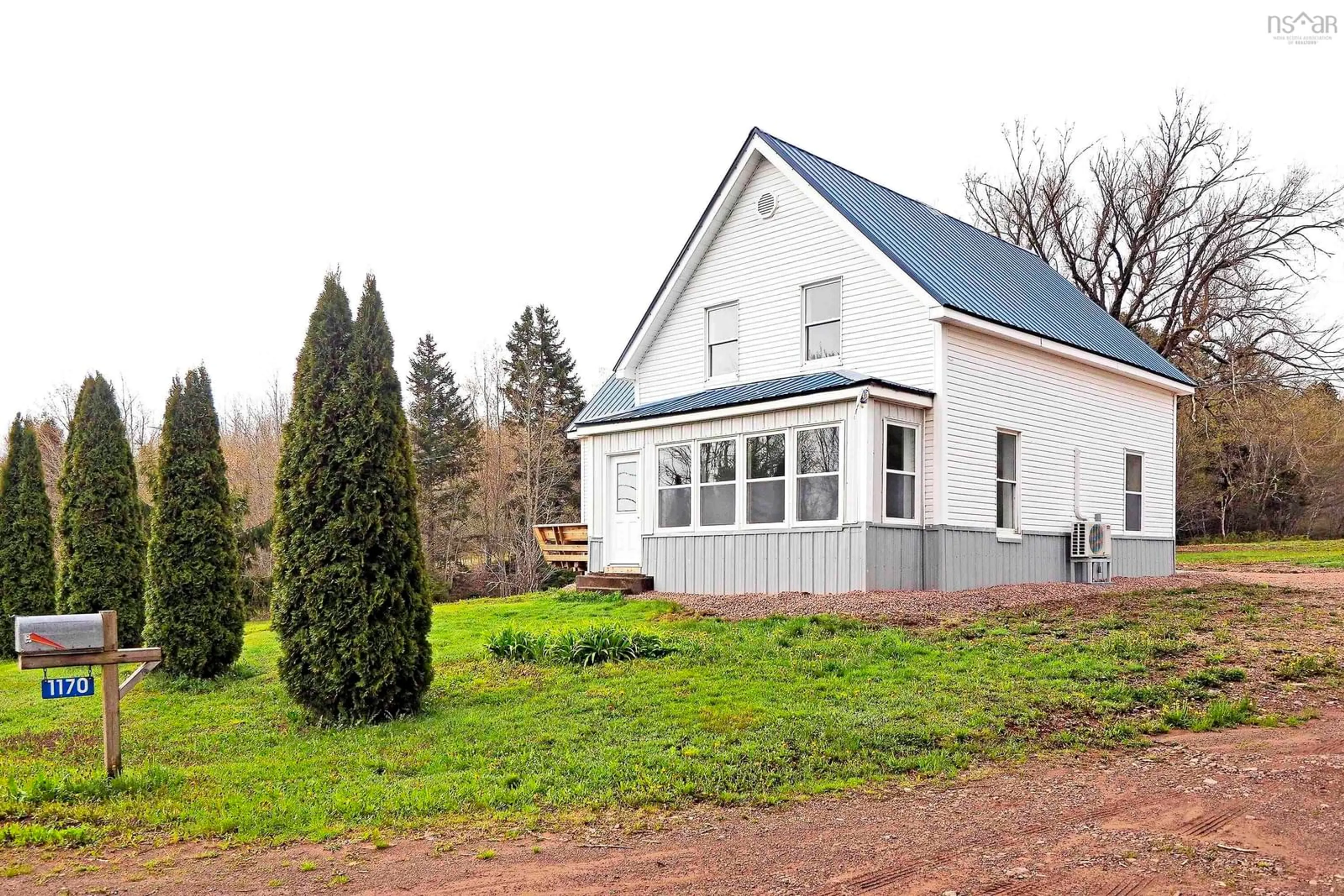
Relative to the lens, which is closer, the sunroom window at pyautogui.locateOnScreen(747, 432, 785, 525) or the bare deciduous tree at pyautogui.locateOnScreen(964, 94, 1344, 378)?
the sunroom window at pyautogui.locateOnScreen(747, 432, 785, 525)

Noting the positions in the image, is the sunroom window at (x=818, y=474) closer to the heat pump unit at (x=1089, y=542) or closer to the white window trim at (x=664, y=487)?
the white window trim at (x=664, y=487)

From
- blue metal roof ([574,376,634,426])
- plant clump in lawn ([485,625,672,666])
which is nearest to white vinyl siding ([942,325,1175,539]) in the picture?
plant clump in lawn ([485,625,672,666])

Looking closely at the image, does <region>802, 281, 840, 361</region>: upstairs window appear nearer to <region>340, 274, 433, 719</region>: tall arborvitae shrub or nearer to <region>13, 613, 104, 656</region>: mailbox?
<region>340, 274, 433, 719</region>: tall arborvitae shrub

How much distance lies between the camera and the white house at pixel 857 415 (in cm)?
1467

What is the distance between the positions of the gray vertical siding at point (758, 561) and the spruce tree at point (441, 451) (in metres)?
22.8

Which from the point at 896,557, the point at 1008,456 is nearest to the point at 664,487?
the point at 896,557

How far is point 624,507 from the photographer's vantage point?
18.5 metres

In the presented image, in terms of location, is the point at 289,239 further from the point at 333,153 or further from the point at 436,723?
the point at 436,723

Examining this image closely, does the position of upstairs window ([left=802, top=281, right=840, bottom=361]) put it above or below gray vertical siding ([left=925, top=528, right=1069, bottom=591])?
above

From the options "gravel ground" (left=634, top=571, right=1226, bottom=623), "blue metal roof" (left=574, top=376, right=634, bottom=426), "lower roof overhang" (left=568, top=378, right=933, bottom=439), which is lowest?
"gravel ground" (left=634, top=571, right=1226, bottom=623)

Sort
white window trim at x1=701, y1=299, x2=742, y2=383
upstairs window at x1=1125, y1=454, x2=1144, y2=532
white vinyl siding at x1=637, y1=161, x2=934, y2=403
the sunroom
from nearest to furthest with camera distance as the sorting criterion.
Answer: the sunroom, white vinyl siding at x1=637, y1=161, x2=934, y2=403, white window trim at x1=701, y1=299, x2=742, y2=383, upstairs window at x1=1125, y1=454, x2=1144, y2=532

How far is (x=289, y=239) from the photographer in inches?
1062

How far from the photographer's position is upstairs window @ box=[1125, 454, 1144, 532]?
1903 centimetres

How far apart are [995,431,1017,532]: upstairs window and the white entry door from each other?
21.1 ft
